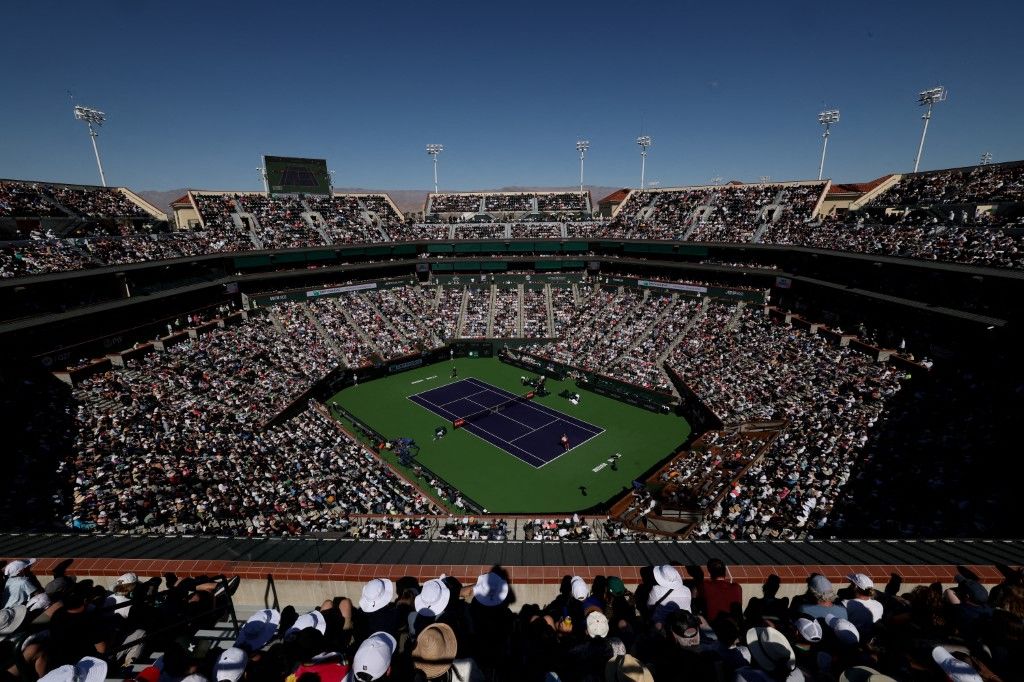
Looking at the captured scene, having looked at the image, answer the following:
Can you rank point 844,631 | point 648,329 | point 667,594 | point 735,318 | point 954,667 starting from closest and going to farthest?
point 954,667, point 844,631, point 667,594, point 735,318, point 648,329

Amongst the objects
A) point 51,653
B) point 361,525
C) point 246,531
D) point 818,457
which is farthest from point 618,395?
point 51,653

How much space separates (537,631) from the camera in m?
5.60

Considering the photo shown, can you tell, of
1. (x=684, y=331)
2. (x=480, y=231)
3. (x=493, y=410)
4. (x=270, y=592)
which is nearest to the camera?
(x=270, y=592)

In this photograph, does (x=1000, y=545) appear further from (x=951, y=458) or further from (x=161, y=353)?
(x=161, y=353)

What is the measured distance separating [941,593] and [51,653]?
445 inches

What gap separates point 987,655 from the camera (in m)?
4.87

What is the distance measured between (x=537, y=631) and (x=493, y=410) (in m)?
28.9

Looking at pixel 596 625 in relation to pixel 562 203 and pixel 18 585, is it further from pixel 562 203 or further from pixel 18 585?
pixel 562 203

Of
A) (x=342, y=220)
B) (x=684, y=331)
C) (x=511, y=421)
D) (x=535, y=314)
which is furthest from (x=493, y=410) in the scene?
(x=342, y=220)

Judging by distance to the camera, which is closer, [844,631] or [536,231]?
[844,631]

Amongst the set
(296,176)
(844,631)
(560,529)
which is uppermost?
(296,176)

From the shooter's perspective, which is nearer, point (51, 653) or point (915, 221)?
point (51, 653)

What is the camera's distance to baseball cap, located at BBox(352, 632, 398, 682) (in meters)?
4.66

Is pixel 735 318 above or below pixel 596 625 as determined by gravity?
below
